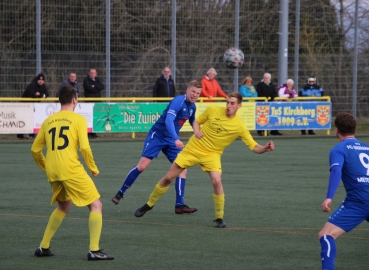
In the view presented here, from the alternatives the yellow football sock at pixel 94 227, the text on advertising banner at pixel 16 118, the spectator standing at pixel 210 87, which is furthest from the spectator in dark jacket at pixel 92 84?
Answer: the yellow football sock at pixel 94 227

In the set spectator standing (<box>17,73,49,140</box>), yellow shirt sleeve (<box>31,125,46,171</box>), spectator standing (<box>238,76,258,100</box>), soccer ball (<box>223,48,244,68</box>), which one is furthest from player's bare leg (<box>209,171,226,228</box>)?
soccer ball (<box>223,48,244,68</box>)

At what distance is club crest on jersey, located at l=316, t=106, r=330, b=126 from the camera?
80.8ft

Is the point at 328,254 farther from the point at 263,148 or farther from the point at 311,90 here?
the point at 311,90

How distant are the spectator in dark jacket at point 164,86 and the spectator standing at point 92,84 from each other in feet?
5.09

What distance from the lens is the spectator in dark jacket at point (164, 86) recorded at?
22.6 metres

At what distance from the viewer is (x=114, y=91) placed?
23.3 m

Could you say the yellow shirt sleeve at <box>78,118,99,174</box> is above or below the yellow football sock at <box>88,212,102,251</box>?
above

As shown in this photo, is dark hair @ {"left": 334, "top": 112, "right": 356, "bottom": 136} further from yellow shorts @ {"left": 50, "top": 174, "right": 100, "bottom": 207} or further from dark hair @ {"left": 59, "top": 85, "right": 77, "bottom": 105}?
dark hair @ {"left": 59, "top": 85, "right": 77, "bottom": 105}

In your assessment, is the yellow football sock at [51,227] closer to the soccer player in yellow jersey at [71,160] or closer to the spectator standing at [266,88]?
the soccer player in yellow jersey at [71,160]

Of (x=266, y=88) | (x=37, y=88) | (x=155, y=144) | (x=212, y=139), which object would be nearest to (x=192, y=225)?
(x=212, y=139)

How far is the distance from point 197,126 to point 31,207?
2.59 metres

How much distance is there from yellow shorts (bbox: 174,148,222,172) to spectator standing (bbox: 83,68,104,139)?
12440 mm

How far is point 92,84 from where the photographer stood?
22188mm

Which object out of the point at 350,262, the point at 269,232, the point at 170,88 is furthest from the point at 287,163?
the point at 350,262
